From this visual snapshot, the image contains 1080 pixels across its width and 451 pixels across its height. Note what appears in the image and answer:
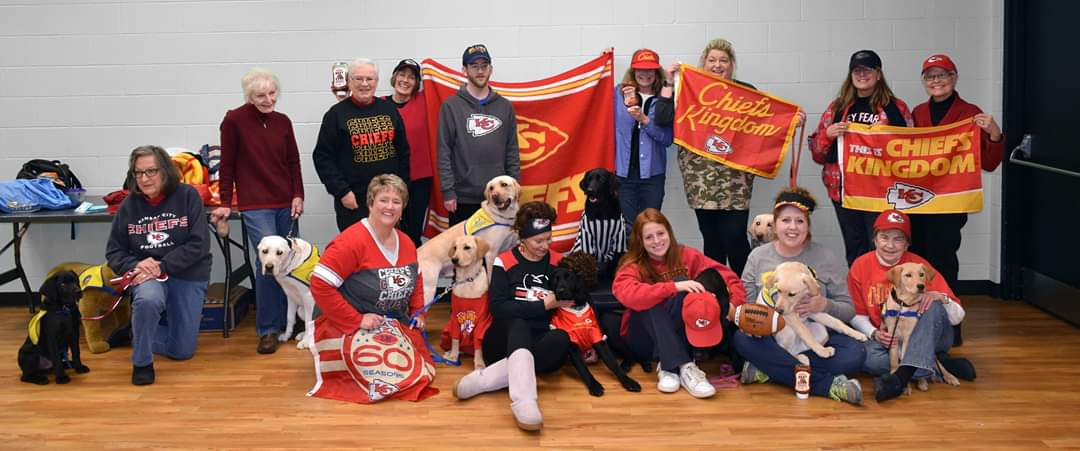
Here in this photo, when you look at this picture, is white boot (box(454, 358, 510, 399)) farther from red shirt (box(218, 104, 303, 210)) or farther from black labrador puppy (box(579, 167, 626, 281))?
red shirt (box(218, 104, 303, 210))

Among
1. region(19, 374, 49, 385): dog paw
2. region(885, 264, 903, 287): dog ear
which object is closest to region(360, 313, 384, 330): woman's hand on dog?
region(19, 374, 49, 385): dog paw

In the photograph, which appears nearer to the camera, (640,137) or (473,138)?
(473,138)

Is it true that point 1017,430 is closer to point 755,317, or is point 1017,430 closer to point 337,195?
point 755,317

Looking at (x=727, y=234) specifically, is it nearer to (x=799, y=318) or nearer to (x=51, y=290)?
(x=799, y=318)

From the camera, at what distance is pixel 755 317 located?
4570mm

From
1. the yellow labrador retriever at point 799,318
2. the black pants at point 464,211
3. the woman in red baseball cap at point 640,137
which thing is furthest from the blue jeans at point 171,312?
the yellow labrador retriever at point 799,318

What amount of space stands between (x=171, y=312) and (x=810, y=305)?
342 cm

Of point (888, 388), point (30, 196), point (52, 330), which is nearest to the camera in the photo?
point (888, 388)

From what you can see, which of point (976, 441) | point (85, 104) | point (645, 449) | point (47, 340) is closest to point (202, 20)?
point (85, 104)

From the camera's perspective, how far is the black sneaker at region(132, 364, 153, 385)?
4.96m

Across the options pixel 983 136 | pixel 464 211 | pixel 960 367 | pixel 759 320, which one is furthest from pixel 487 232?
pixel 983 136

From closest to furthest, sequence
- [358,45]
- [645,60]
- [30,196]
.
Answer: [645,60] < [30,196] < [358,45]

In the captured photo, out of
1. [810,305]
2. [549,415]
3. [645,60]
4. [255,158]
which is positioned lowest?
[549,415]

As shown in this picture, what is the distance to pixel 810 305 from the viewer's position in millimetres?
4570
